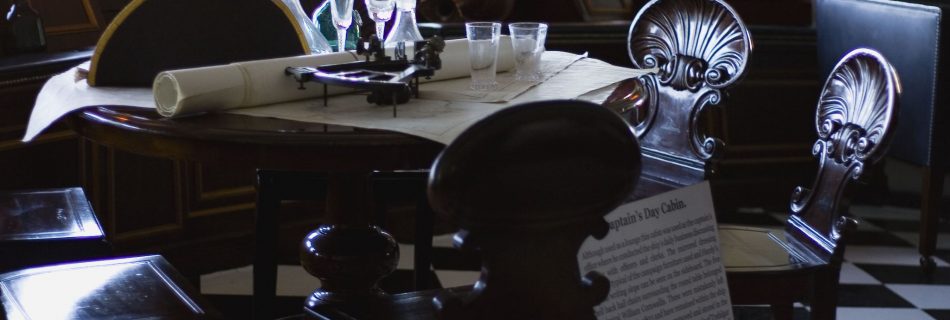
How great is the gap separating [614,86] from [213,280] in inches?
71.6

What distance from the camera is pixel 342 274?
2.00 metres

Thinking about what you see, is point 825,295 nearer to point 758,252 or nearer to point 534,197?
point 758,252

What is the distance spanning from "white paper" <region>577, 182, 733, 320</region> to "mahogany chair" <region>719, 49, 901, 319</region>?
38 centimetres

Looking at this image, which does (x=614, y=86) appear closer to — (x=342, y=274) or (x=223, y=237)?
(x=342, y=274)

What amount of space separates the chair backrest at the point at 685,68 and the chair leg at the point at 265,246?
2.65 ft

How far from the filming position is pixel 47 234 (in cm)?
218

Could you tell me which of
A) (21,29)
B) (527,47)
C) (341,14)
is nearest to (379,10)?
(341,14)

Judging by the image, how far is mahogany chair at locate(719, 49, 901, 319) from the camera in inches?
75.0

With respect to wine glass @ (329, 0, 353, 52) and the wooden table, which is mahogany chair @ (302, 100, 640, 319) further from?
wine glass @ (329, 0, 353, 52)

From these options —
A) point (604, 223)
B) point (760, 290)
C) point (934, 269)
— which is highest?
point (604, 223)

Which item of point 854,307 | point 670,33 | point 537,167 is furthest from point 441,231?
point 537,167

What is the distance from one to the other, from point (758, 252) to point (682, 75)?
41 centimetres

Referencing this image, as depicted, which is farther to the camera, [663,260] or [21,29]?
[21,29]

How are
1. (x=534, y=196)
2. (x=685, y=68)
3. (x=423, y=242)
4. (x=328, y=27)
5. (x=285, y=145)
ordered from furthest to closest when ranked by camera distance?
(x=423, y=242) < (x=685, y=68) < (x=328, y=27) < (x=285, y=145) < (x=534, y=196)
